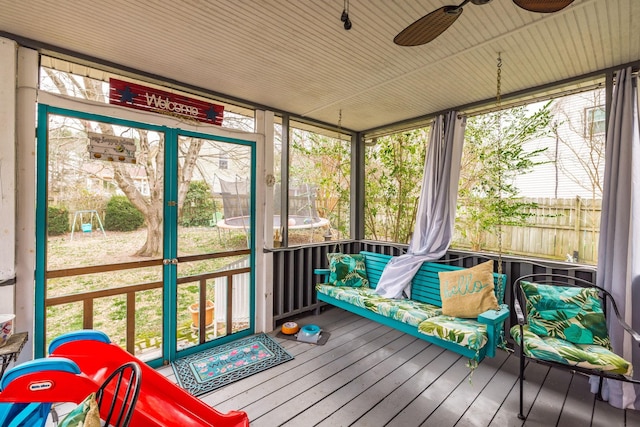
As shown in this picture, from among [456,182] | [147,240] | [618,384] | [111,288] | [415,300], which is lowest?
[618,384]

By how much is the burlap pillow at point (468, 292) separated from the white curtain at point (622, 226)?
810 mm

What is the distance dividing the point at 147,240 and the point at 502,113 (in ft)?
12.6

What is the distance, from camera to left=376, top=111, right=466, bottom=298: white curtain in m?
3.31

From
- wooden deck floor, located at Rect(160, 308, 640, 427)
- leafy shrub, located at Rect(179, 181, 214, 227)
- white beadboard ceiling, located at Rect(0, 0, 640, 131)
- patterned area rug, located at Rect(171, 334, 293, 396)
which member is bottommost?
patterned area rug, located at Rect(171, 334, 293, 396)

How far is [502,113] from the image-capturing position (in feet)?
10.6

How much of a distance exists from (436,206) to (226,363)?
2730 mm

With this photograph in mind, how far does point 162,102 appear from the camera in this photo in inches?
108

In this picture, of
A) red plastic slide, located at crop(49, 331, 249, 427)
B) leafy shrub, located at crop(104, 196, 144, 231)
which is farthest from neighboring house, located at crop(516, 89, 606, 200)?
leafy shrub, located at crop(104, 196, 144, 231)

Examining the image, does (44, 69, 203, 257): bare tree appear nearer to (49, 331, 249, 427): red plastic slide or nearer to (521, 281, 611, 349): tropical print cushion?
(49, 331, 249, 427): red plastic slide

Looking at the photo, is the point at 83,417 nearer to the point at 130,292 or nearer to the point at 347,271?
the point at 130,292

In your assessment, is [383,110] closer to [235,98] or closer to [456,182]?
[456,182]

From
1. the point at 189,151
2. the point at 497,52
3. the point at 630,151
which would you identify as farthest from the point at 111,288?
the point at 630,151

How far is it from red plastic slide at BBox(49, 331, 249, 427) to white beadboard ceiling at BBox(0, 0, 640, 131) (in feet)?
6.48

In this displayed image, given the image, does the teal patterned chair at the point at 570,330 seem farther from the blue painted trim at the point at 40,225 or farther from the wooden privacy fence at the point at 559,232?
the blue painted trim at the point at 40,225
